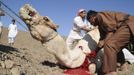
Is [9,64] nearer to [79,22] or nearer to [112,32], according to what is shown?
[112,32]

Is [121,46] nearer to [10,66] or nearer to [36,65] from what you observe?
[36,65]

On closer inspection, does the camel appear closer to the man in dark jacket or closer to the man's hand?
the man's hand

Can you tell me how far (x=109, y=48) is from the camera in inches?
271

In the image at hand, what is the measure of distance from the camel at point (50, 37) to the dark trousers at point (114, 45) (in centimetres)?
67

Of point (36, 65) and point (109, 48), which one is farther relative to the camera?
point (36, 65)

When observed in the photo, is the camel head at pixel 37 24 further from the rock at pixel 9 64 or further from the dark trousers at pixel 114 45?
the dark trousers at pixel 114 45

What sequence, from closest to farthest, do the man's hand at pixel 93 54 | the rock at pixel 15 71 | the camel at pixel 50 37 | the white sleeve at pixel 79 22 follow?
the rock at pixel 15 71 < the camel at pixel 50 37 < the man's hand at pixel 93 54 < the white sleeve at pixel 79 22

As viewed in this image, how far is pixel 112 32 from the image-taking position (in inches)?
285

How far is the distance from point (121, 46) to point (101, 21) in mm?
738

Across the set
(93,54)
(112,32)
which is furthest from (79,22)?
(112,32)

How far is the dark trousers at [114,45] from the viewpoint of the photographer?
677 centimetres

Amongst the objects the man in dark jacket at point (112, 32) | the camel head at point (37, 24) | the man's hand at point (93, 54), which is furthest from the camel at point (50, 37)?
the man in dark jacket at point (112, 32)

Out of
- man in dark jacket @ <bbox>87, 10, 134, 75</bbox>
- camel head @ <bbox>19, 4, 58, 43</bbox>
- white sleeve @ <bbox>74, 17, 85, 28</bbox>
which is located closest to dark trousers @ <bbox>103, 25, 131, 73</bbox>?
man in dark jacket @ <bbox>87, 10, 134, 75</bbox>

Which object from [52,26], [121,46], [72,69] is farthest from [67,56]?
[121,46]
